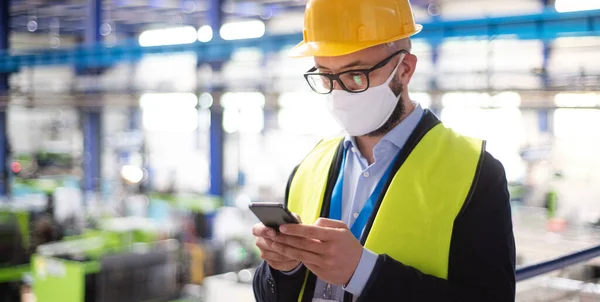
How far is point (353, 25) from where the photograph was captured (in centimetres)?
155

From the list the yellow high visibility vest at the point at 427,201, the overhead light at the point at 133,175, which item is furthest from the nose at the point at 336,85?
the overhead light at the point at 133,175

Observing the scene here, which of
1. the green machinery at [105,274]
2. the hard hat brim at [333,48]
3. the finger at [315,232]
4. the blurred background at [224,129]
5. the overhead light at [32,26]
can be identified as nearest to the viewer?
the finger at [315,232]

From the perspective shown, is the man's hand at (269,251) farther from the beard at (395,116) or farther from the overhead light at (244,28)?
the overhead light at (244,28)

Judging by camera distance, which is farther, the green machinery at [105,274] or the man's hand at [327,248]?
the green machinery at [105,274]

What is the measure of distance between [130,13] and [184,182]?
5390 mm

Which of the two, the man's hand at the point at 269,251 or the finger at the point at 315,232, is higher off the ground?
the finger at the point at 315,232

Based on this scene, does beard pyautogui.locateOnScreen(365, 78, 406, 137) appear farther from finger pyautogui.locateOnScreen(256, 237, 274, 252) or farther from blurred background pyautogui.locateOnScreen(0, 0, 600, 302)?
Answer: finger pyautogui.locateOnScreen(256, 237, 274, 252)

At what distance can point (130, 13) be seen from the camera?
62.8 feet

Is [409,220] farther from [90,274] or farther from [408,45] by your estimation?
[90,274]

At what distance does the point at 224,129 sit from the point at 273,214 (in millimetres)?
10465

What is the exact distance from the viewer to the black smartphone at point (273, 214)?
1306 mm

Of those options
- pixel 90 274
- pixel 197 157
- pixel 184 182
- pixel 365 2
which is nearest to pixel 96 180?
pixel 184 182

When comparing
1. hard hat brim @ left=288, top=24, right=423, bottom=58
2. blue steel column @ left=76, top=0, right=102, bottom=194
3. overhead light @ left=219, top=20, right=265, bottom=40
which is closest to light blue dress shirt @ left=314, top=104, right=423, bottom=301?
hard hat brim @ left=288, top=24, right=423, bottom=58

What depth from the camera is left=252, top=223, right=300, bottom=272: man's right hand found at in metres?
1.38
